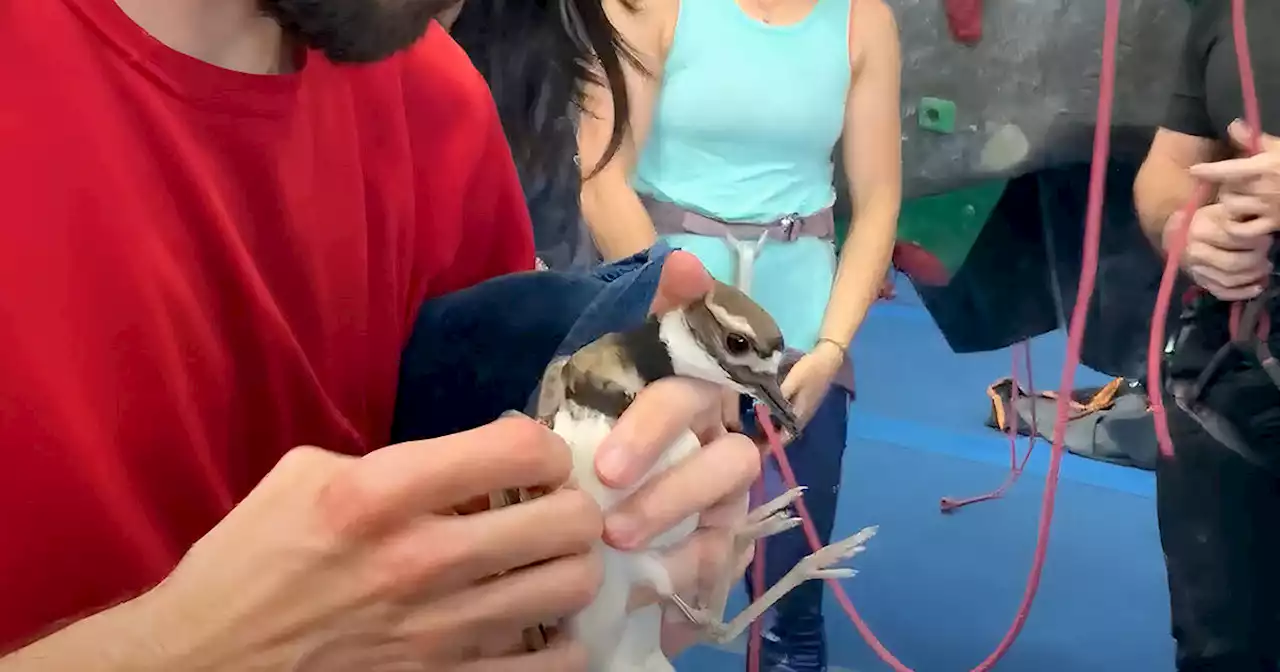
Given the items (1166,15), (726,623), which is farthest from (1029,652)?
(726,623)

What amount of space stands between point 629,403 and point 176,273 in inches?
5.7

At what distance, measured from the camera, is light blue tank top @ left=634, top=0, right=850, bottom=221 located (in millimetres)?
877

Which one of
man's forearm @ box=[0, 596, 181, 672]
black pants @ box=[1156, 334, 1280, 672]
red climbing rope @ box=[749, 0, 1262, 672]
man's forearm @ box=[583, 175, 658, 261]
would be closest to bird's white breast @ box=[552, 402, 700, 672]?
man's forearm @ box=[0, 596, 181, 672]

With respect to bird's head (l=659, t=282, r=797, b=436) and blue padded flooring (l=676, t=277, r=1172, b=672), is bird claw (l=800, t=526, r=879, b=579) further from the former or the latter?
blue padded flooring (l=676, t=277, r=1172, b=672)

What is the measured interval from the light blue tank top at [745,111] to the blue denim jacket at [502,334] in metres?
0.48

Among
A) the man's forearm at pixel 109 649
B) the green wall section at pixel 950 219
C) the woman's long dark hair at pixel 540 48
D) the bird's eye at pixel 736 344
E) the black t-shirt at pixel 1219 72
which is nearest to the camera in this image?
the man's forearm at pixel 109 649

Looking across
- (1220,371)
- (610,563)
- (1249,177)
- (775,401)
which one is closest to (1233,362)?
(1220,371)

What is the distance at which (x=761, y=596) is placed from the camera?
38cm

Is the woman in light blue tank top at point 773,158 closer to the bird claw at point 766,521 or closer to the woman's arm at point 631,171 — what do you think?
the woman's arm at point 631,171

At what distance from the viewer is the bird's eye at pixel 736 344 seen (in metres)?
0.35

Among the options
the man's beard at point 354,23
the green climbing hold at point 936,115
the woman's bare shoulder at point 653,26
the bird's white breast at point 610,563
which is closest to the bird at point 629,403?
the bird's white breast at point 610,563

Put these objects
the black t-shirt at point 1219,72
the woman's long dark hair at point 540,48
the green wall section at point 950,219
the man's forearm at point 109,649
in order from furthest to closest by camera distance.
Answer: the green wall section at point 950,219
the black t-shirt at point 1219,72
the woman's long dark hair at point 540,48
the man's forearm at point 109,649

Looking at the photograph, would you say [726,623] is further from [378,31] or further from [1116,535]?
[1116,535]

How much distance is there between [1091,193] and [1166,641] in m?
0.40
